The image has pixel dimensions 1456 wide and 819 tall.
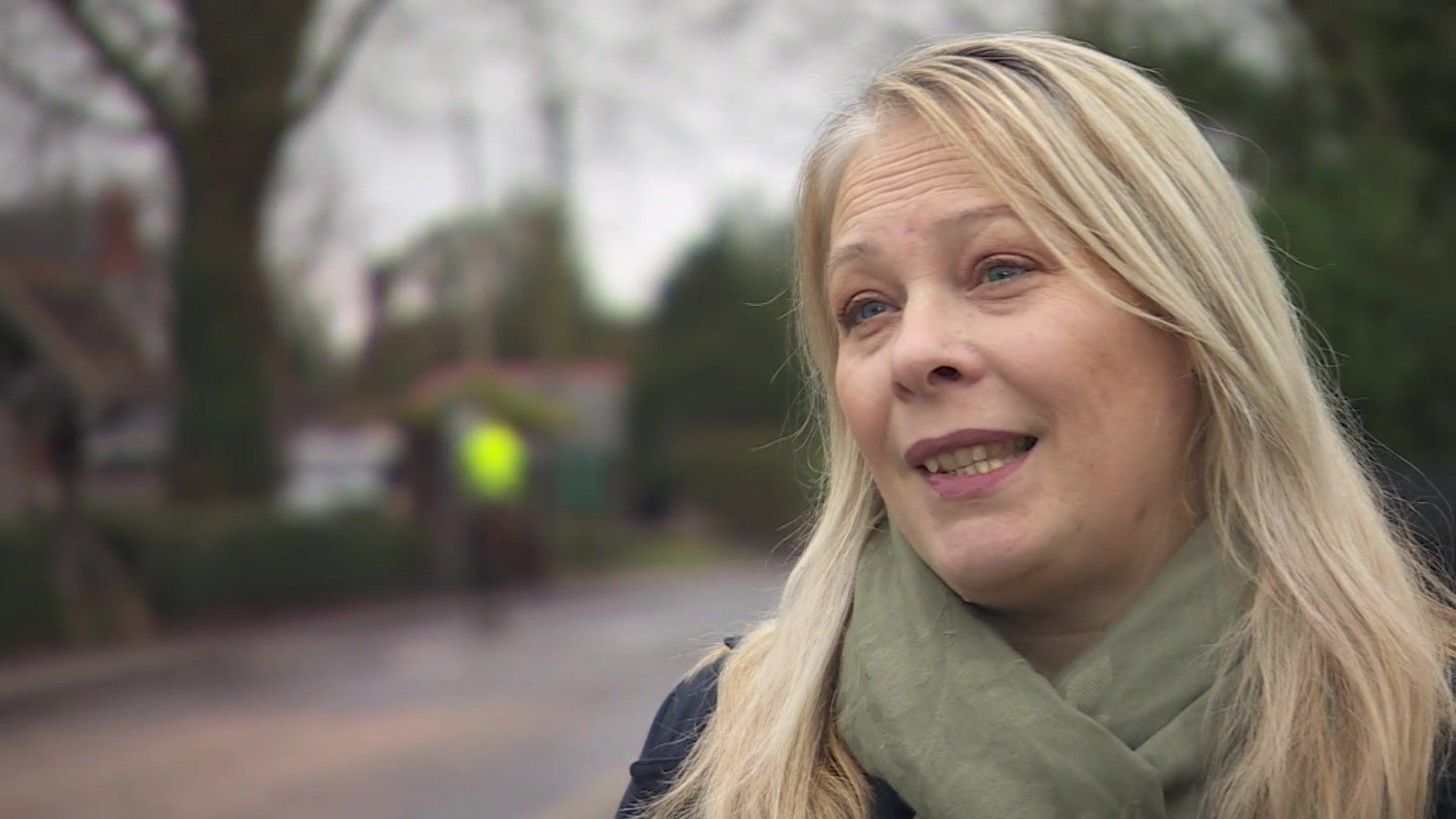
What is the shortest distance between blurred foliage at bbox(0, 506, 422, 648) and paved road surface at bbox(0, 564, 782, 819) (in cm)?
88

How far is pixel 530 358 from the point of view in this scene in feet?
164

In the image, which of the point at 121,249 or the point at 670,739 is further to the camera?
the point at 121,249

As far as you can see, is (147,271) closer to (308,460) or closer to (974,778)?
(308,460)

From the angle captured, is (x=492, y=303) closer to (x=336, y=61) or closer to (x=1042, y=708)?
(x=336, y=61)

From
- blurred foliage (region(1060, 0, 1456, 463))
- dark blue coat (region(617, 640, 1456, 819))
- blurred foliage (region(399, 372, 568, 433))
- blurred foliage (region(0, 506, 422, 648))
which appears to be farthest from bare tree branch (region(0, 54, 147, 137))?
dark blue coat (region(617, 640, 1456, 819))

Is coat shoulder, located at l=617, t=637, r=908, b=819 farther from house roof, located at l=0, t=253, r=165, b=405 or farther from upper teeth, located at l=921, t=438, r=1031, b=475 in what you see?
house roof, located at l=0, t=253, r=165, b=405

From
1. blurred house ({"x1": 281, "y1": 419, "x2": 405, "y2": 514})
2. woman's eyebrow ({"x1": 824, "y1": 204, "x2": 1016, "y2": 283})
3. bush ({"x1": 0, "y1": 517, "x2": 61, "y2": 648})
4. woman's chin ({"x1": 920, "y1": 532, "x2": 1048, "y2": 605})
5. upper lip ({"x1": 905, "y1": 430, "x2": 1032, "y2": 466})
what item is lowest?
blurred house ({"x1": 281, "y1": 419, "x2": 405, "y2": 514})

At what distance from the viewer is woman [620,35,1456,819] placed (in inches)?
59.2

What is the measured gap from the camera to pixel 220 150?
69.4ft

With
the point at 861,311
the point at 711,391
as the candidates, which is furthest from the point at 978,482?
the point at 711,391

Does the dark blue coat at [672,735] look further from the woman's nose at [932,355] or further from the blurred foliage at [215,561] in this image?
the blurred foliage at [215,561]

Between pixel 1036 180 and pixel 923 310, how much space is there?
169 mm

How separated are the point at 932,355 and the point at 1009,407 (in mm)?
90

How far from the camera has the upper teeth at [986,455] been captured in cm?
157
